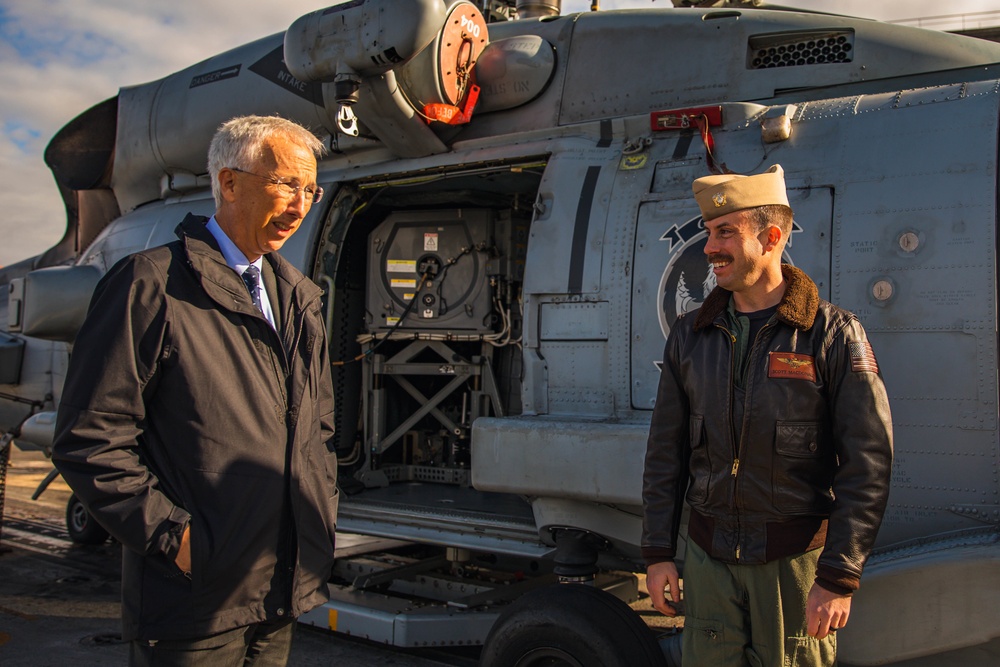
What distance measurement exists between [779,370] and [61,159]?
281 inches

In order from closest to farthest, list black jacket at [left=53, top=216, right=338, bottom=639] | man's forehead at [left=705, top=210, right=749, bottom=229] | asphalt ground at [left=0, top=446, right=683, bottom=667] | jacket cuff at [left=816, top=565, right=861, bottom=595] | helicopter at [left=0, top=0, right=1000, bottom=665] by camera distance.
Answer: black jacket at [left=53, top=216, right=338, bottom=639] → jacket cuff at [left=816, top=565, right=861, bottom=595] → man's forehead at [left=705, top=210, right=749, bottom=229] → helicopter at [left=0, top=0, right=1000, bottom=665] → asphalt ground at [left=0, top=446, right=683, bottom=667]

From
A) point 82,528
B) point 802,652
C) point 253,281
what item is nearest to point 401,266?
point 253,281

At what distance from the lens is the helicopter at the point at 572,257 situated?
326 cm

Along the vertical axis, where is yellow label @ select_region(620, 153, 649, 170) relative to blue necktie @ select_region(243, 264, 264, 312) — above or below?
above

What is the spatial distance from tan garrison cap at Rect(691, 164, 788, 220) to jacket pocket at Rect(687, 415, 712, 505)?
2.04 feet

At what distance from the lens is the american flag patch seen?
7.52 ft

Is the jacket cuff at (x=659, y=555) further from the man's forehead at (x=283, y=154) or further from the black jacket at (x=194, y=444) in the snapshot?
the man's forehead at (x=283, y=154)

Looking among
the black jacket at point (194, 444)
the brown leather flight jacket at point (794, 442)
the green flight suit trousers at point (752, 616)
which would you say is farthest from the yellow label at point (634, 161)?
the black jacket at point (194, 444)

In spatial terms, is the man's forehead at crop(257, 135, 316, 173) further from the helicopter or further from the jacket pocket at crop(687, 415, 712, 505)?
the helicopter

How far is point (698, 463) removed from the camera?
2.50 m

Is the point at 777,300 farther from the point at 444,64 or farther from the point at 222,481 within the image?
the point at 444,64

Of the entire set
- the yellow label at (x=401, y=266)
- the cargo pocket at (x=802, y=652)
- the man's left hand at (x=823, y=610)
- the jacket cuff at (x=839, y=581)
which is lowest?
the cargo pocket at (x=802, y=652)

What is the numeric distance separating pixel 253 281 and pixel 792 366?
153 cm

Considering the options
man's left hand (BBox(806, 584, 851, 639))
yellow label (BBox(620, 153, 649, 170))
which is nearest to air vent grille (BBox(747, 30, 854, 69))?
yellow label (BBox(620, 153, 649, 170))
